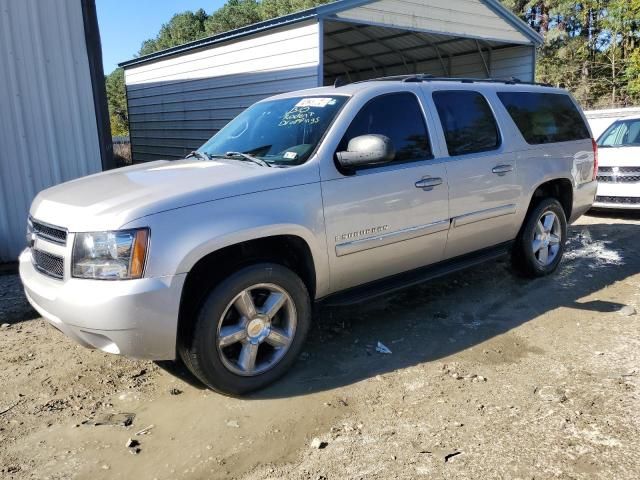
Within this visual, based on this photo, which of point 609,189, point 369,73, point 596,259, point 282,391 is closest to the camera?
point 282,391

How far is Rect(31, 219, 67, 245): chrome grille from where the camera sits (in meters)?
3.14

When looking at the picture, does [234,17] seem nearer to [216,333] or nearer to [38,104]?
[38,104]

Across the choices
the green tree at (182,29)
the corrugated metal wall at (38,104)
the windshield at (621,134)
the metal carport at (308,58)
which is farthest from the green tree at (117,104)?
the windshield at (621,134)

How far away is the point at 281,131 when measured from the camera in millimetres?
4020

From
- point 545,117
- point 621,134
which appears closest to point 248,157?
point 545,117

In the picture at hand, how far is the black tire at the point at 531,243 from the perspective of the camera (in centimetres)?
533

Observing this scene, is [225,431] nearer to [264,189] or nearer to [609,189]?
[264,189]

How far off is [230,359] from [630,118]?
9416mm

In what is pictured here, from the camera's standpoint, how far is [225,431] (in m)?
3.06

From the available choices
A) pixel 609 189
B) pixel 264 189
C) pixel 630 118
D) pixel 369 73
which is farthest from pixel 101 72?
pixel 369 73

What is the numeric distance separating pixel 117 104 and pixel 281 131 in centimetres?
4272

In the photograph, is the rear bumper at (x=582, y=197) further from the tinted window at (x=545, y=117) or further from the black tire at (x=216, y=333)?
the black tire at (x=216, y=333)

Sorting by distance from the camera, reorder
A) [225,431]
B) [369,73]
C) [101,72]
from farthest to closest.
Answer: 1. [369,73]
2. [101,72]
3. [225,431]

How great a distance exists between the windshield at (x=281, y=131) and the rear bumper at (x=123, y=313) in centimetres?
126
